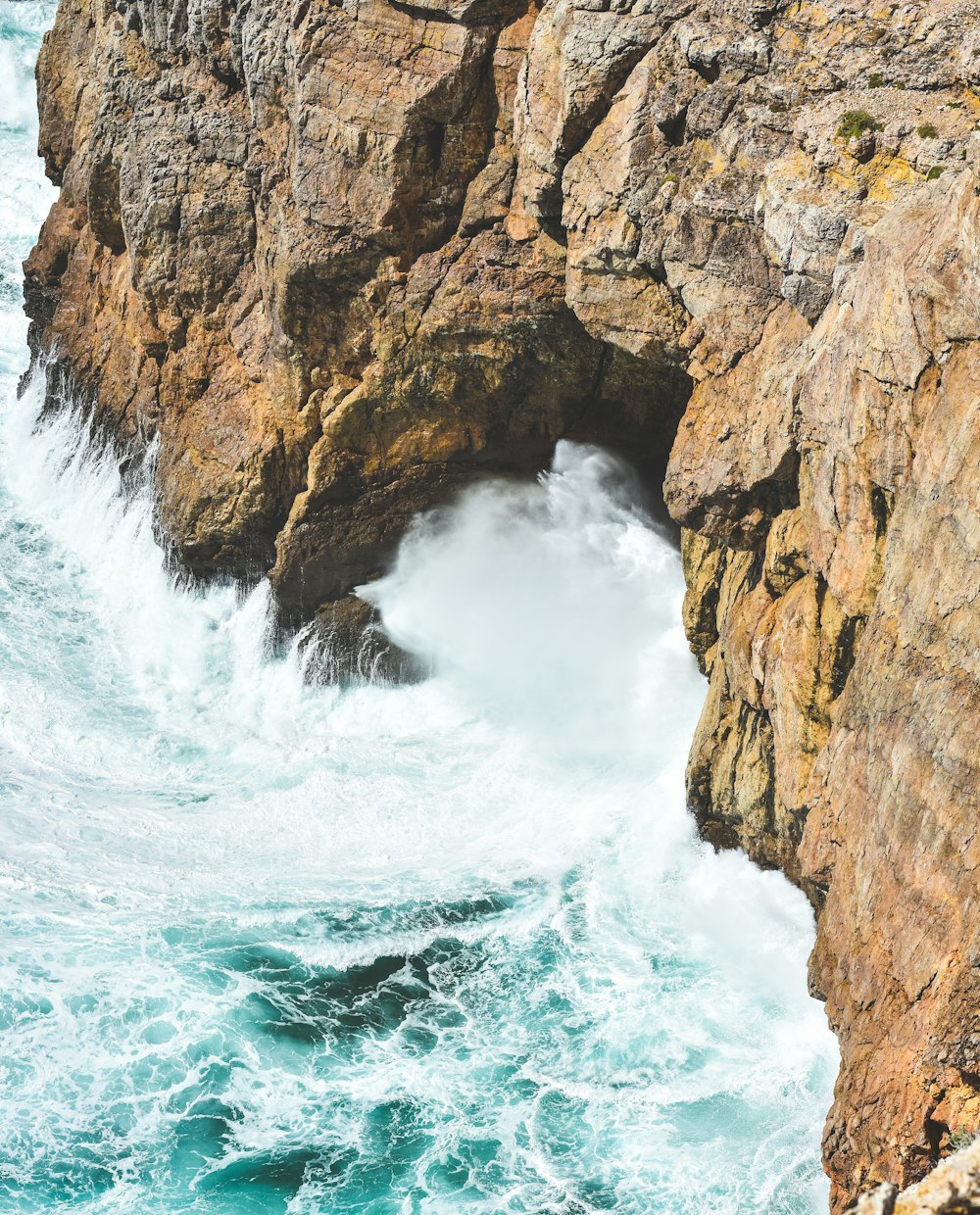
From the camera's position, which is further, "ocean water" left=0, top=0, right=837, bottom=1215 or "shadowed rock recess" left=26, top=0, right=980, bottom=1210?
"ocean water" left=0, top=0, right=837, bottom=1215

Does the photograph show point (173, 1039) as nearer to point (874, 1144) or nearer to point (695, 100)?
point (874, 1144)

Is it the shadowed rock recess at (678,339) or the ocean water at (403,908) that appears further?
the ocean water at (403,908)

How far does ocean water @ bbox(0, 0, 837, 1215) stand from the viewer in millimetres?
17109

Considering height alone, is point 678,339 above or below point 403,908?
above

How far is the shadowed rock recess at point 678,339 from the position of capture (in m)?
13.1

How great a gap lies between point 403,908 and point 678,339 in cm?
1103

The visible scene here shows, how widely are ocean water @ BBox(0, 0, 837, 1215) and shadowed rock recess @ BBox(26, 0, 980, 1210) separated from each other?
1979 mm

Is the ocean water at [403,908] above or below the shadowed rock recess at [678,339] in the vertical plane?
below

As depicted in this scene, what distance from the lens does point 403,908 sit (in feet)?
72.3

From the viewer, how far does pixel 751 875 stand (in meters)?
21.3

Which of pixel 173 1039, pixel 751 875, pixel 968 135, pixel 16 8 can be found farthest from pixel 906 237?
pixel 16 8

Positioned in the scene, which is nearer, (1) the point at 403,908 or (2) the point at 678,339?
(2) the point at 678,339

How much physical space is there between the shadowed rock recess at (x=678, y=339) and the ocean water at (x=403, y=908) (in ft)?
6.49

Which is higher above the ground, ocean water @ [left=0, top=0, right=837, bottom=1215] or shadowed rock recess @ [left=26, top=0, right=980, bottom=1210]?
shadowed rock recess @ [left=26, top=0, right=980, bottom=1210]
